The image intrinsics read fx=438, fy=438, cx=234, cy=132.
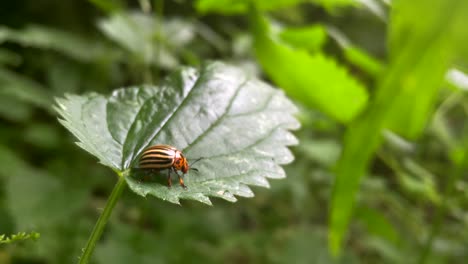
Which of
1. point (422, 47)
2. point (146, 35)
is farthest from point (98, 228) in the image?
point (146, 35)

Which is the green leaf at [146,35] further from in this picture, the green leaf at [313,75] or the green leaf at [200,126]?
the green leaf at [200,126]

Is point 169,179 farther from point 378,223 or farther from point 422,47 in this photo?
point 378,223

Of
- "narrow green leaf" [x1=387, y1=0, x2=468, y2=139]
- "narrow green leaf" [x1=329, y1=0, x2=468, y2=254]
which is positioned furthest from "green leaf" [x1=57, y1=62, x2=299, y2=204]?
"narrow green leaf" [x1=387, y1=0, x2=468, y2=139]

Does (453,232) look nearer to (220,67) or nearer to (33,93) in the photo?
(220,67)

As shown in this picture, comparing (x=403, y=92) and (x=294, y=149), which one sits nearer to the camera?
(x=403, y=92)

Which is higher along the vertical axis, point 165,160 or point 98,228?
point 165,160
